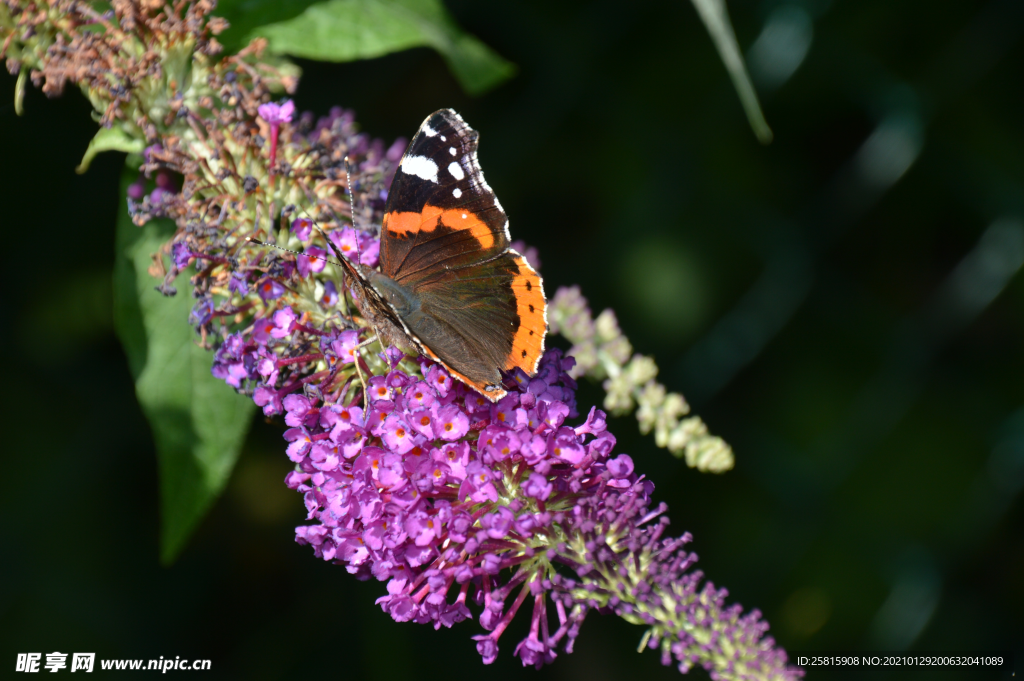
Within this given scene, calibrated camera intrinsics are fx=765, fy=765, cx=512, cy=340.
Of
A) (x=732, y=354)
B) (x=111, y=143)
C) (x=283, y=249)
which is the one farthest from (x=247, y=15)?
(x=732, y=354)

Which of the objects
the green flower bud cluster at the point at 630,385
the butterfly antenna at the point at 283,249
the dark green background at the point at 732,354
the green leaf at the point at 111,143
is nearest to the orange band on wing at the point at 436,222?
the butterfly antenna at the point at 283,249

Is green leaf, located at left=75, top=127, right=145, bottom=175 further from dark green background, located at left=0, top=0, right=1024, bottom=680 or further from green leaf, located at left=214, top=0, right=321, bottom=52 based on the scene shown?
dark green background, located at left=0, top=0, right=1024, bottom=680

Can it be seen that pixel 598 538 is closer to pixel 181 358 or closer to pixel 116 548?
pixel 181 358

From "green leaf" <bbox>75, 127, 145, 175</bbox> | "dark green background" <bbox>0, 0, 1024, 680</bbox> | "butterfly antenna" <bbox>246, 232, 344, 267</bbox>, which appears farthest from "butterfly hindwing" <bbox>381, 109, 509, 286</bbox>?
"dark green background" <bbox>0, 0, 1024, 680</bbox>

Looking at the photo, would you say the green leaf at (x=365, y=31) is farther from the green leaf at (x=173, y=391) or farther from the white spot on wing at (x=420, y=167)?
the green leaf at (x=173, y=391)

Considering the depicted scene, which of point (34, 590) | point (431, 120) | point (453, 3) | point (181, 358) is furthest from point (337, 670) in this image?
point (453, 3)

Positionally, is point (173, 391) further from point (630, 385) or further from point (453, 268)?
point (630, 385)
